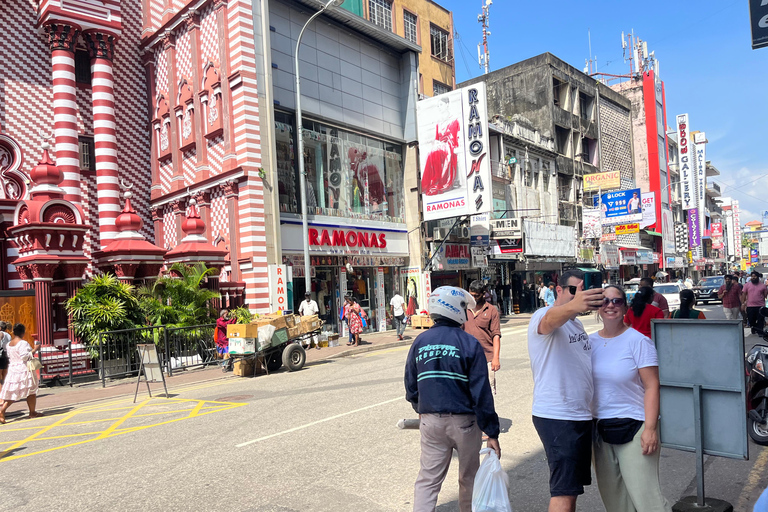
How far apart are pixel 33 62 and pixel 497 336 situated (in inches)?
880

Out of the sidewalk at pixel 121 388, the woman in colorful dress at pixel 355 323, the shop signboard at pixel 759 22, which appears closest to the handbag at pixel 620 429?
the shop signboard at pixel 759 22

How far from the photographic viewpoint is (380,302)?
25.8 meters

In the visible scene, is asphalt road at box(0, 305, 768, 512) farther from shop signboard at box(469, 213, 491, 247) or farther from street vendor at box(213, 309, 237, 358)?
shop signboard at box(469, 213, 491, 247)

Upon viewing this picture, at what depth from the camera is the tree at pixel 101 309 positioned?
591 inches

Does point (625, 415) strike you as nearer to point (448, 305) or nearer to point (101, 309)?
point (448, 305)

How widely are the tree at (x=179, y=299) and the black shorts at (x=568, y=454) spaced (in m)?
14.9

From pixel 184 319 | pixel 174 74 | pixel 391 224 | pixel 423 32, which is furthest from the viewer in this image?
pixel 423 32

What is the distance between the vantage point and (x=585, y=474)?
3615 millimetres

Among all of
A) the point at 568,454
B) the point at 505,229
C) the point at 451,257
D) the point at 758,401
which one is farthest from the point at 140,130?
the point at 568,454

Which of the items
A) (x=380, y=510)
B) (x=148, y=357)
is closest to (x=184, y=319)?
(x=148, y=357)

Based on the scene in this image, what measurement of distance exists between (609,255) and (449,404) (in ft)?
155

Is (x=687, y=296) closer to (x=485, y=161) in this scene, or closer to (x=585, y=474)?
(x=585, y=474)

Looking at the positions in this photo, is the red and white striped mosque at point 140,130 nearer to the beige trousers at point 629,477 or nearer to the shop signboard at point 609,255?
the beige trousers at point 629,477

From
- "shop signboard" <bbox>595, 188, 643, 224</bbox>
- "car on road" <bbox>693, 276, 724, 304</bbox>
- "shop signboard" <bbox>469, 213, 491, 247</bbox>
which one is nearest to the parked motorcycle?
"shop signboard" <bbox>469, 213, 491, 247</bbox>
